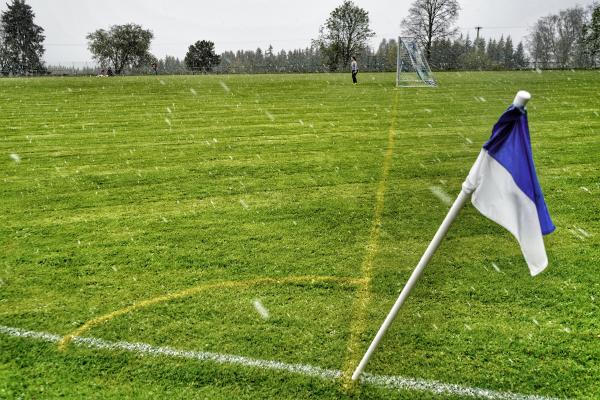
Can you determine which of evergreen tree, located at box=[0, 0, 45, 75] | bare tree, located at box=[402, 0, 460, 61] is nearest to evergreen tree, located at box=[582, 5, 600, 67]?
bare tree, located at box=[402, 0, 460, 61]

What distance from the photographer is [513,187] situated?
125 inches

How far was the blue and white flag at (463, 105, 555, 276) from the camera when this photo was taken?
3125 millimetres

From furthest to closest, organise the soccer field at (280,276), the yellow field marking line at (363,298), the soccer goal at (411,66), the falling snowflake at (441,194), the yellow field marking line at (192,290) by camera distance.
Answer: the soccer goal at (411,66) → the falling snowflake at (441,194) → the yellow field marking line at (192,290) → the yellow field marking line at (363,298) → the soccer field at (280,276)

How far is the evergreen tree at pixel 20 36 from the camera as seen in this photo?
89250 millimetres

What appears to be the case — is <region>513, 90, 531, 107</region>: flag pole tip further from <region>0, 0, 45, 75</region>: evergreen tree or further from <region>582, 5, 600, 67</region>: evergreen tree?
<region>0, 0, 45, 75</region>: evergreen tree

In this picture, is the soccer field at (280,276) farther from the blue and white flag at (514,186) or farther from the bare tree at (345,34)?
the bare tree at (345,34)

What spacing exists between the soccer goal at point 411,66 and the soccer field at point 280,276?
17.2 meters

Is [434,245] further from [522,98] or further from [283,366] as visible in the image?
[283,366]

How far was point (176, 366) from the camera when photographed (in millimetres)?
4273

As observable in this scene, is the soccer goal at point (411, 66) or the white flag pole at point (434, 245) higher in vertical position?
the soccer goal at point (411, 66)

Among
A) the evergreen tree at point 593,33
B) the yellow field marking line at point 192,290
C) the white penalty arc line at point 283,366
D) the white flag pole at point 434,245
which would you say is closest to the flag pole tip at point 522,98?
the white flag pole at point 434,245

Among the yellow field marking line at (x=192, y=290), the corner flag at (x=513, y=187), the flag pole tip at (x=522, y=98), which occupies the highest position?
the flag pole tip at (x=522, y=98)

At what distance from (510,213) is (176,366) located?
309 centimetres

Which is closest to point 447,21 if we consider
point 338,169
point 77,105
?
point 77,105
